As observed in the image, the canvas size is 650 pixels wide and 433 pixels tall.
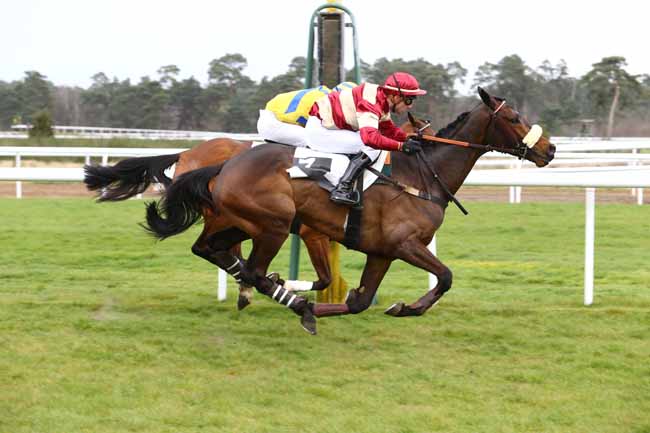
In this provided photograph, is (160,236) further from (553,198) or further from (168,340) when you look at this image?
(553,198)

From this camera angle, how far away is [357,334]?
209 inches

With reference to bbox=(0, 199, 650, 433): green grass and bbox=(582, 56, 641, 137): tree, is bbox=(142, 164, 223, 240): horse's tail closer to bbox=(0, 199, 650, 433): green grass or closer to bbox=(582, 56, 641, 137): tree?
bbox=(0, 199, 650, 433): green grass

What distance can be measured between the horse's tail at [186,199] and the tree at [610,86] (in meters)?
27.6

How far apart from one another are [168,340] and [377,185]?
4.60 feet

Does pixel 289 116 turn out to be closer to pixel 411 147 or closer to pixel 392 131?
pixel 392 131

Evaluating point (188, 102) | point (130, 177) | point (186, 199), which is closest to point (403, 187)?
point (186, 199)

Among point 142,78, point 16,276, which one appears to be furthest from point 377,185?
point 142,78

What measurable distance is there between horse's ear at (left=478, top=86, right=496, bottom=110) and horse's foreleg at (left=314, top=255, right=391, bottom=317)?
103cm

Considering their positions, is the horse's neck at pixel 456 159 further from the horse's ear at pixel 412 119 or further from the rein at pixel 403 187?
the horse's ear at pixel 412 119

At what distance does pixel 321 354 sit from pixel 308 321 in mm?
297

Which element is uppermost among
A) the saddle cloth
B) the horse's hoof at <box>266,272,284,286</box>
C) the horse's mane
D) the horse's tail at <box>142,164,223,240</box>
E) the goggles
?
the goggles

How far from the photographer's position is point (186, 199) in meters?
5.35

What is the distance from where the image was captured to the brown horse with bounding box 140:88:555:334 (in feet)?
16.3

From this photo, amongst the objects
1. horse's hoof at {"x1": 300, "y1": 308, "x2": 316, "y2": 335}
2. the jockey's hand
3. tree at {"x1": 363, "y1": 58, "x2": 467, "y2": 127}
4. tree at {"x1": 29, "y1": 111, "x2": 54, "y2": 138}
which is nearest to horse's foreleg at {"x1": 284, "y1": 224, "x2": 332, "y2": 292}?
horse's hoof at {"x1": 300, "y1": 308, "x2": 316, "y2": 335}
